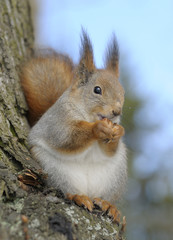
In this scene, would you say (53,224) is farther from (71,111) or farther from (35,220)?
(71,111)

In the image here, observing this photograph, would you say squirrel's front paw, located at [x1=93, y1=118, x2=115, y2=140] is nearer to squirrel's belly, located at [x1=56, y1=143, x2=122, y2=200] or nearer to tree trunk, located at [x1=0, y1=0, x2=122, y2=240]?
squirrel's belly, located at [x1=56, y1=143, x2=122, y2=200]

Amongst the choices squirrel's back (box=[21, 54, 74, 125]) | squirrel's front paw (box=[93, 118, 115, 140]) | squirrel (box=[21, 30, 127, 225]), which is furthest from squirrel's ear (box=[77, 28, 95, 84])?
squirrel's front paw (box=[93, 118, 115, 140])

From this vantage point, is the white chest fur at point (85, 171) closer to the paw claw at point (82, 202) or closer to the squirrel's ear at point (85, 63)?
the paw claw at point (82, 202)

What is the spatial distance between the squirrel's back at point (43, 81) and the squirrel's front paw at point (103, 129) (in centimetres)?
54

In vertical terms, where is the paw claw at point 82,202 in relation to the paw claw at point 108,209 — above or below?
above

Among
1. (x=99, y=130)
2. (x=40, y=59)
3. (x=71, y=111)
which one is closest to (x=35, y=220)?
(x=99, y=130)

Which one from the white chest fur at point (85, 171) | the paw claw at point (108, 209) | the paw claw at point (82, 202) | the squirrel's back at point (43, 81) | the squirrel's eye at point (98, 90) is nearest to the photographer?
the paw claw at point (82, 202)

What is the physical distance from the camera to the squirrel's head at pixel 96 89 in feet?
5.47

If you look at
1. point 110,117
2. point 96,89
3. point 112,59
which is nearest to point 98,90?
point 96,89

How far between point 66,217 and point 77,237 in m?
0.09

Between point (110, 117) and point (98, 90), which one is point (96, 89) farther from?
point (110, 117)

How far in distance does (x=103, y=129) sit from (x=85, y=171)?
273 millimetres

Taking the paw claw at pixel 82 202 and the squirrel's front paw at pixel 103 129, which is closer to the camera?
the paw claw at pixel 82 202

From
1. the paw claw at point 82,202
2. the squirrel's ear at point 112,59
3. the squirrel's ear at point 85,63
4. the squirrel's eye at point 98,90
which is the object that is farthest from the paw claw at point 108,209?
the squirrel's ear at point 112,59
